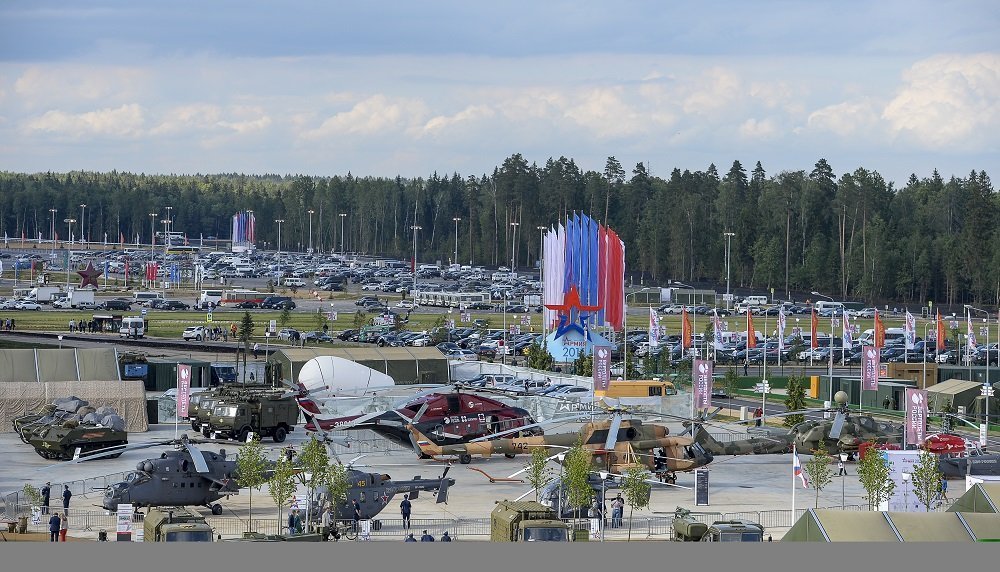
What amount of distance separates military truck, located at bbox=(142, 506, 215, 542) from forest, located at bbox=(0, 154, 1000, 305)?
8770 centimetres

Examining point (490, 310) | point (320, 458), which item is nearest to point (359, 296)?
point (490, 310)

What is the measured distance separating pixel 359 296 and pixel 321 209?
42.7 metres

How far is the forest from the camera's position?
112 metres

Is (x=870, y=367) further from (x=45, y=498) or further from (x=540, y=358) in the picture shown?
(x=45, y=498)

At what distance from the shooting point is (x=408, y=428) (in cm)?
3969

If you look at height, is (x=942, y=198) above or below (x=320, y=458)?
above

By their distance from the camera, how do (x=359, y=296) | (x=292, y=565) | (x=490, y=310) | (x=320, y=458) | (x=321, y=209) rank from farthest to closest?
(x=321, y=209)
(x=359, y=296)
(x=490, y=310)
(x=320, y=458)
(x=292, y=565)

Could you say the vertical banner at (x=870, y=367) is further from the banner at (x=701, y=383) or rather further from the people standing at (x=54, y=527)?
the people standing at (x=54, y=527)

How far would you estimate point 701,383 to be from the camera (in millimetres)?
43969

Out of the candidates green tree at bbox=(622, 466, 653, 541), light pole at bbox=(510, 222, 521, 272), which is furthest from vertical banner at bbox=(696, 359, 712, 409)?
light pole at bbox=(510, 222, 521, 272)

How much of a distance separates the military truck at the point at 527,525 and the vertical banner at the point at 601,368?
2044cm

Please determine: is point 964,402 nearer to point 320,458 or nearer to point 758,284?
point 320,458

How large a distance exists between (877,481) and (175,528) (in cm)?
1475

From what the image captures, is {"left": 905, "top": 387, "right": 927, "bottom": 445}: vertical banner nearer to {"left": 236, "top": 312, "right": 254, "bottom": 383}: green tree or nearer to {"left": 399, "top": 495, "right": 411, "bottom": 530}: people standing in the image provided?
{"left": 399, "top": 495, "right": 411, "bottom": 530}: people standing
